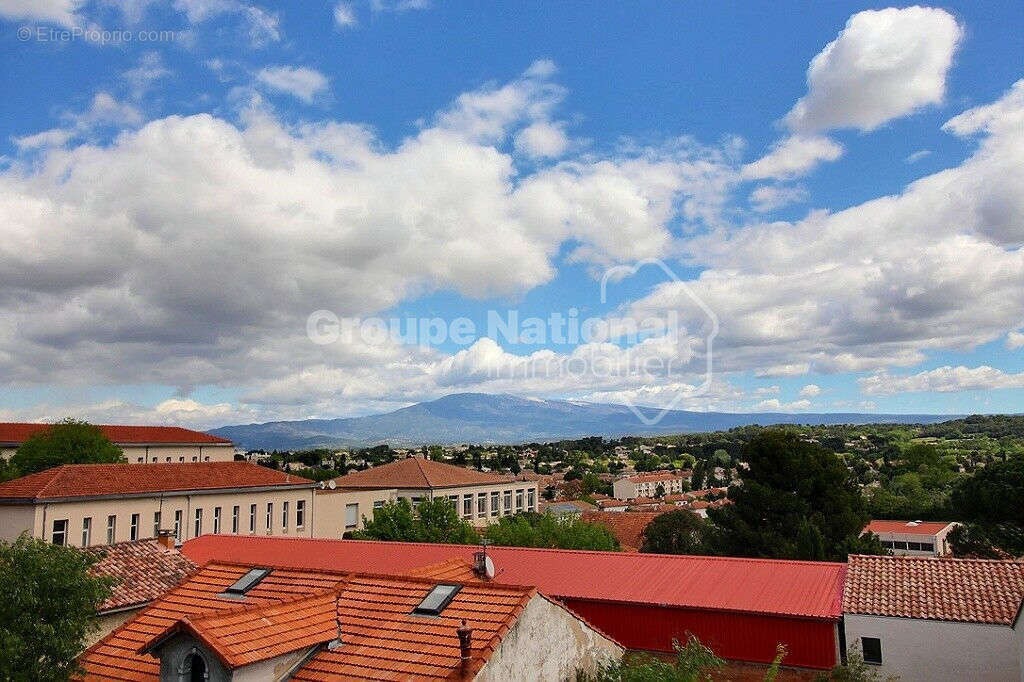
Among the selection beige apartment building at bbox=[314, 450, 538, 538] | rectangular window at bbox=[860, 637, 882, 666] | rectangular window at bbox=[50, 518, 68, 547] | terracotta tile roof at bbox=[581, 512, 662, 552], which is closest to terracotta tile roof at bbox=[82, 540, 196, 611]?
rectangular window at bbox=[860, 637, 882, 666]

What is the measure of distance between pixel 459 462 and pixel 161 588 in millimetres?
161968

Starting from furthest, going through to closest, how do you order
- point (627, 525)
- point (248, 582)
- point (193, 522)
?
point (627, 525) → point (193, 522) → point (248, 582)

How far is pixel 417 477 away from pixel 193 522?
21.6 meters

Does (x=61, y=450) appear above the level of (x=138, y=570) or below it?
above

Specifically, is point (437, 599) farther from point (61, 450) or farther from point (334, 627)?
point (61, 450)

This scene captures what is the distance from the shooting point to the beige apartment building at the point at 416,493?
59719 millimetres

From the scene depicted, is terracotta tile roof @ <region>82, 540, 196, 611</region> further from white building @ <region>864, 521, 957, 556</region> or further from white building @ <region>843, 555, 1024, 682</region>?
white building @ <region>864, 521, 957, 556</region>

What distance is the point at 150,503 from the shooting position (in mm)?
46062

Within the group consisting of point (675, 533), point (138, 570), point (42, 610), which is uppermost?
point (42, 610)

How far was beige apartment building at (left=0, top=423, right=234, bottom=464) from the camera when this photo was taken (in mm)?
88000

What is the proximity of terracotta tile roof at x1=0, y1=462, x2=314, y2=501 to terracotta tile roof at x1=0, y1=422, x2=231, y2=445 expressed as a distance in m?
42.7

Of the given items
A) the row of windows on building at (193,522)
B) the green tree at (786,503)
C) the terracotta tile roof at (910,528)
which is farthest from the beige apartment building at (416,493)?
the terracotta tile roof at (910,528)

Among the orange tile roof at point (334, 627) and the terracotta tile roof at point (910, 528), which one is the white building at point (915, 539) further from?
the orange tile roof at point (334, 627)

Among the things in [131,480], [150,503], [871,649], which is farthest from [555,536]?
[131,480]
